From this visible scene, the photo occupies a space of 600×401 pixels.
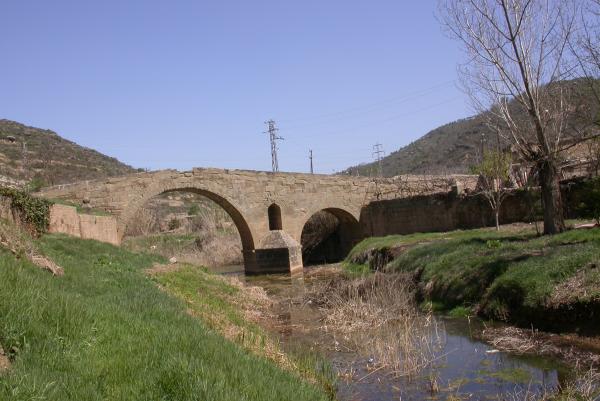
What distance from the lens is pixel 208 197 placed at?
27859 millimetres

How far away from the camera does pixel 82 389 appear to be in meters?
3.63

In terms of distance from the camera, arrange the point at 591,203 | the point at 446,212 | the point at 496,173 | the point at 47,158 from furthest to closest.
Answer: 1. the point at 47,158
2. the point at 446,212
3. the point at 496,173
4. the point at 591,203

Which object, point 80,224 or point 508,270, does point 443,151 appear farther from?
point 508,270

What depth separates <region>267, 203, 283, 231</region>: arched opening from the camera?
95.7 feet

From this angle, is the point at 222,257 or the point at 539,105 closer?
the point at 539,105

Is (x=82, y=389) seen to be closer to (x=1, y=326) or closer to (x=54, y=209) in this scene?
(x=1, y=326)

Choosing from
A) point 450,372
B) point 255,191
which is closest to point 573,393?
point 450,372

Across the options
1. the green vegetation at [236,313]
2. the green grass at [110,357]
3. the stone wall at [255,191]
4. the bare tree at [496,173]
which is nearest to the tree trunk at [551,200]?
the bare tree at [496,173]

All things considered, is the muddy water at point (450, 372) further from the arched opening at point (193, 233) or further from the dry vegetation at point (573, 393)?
the arched opening at point (193, 233)

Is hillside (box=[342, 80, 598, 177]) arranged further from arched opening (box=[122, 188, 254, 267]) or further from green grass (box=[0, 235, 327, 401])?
green grass (box=[0, 235, 327, 401])

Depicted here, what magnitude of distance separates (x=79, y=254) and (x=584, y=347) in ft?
31.9

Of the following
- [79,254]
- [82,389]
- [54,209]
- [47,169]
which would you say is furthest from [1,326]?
[47,169]

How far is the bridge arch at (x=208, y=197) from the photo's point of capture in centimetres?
2350

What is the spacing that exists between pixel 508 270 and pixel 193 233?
29798 mm
